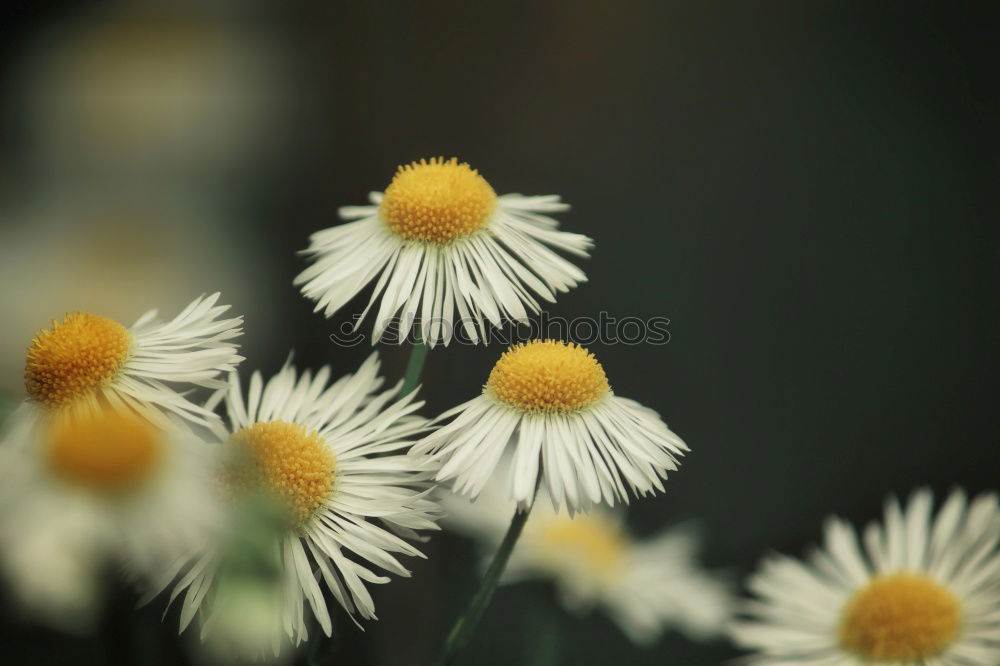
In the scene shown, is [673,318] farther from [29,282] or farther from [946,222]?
[29,282]

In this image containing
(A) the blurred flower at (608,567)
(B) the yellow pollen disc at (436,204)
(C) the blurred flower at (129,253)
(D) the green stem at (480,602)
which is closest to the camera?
(D) the green stem at (480,602)

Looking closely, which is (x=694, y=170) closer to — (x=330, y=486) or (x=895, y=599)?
(x=895, y=599)

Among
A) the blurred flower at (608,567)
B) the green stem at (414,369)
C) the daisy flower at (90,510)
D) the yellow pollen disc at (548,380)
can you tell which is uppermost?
the blurred flower at (608,567)

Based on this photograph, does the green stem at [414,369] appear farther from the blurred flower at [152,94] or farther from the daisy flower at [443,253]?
the blurred flower at [152,94]

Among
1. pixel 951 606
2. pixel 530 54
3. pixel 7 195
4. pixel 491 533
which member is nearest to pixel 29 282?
pixel 7 195

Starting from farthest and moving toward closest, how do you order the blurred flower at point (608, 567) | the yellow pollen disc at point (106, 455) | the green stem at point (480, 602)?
the blurred flower at point (608, 567) < the green stem at point (480, 602) < the yellow pollen disc at point (106, 455)

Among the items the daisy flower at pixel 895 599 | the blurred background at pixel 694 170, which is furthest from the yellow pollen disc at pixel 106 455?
the blurred background at pixel 694 170
